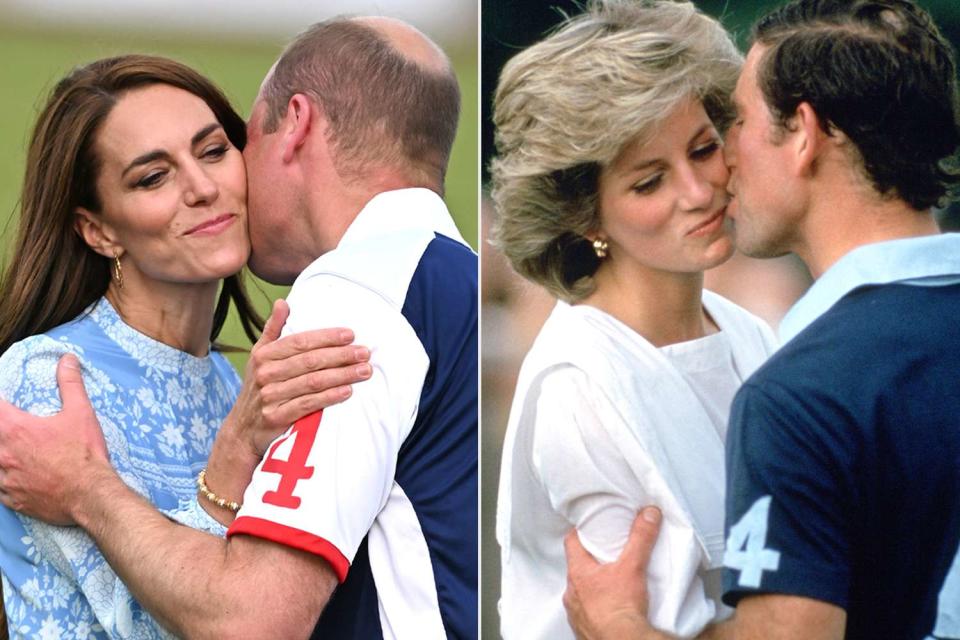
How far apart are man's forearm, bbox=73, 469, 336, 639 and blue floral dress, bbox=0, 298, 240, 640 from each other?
0.28 feet

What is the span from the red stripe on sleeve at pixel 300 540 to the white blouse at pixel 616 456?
289mm

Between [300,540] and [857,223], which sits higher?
[857,223]

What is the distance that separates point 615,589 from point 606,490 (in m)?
0.16

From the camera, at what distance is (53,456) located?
2.72 m

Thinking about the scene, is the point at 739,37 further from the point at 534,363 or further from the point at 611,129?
the point at 534,363

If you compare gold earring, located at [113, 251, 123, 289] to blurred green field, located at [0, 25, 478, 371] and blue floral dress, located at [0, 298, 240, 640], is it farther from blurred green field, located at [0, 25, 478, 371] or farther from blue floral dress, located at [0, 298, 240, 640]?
blurred green field, located at [0, 25, 478, 371]

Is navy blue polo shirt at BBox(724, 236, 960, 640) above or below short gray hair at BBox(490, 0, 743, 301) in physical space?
below

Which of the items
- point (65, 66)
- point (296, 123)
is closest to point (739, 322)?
point (296, 123)

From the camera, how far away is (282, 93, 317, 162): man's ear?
2756 millimetres

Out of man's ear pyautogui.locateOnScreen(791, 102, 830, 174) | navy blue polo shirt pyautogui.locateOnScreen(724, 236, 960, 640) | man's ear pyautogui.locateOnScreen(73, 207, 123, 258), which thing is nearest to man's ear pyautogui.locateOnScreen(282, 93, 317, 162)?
man's ear pyautogui.locateOnScreen(73, 207, 123, 258)

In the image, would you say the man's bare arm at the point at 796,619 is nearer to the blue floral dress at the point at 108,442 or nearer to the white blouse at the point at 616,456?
the white blouse at the point at 616,456

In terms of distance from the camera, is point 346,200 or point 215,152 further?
point 215,152

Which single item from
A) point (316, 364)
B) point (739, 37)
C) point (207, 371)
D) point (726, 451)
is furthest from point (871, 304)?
point (207, 371)

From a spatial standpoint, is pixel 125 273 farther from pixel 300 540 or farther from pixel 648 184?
pixel 648 184
